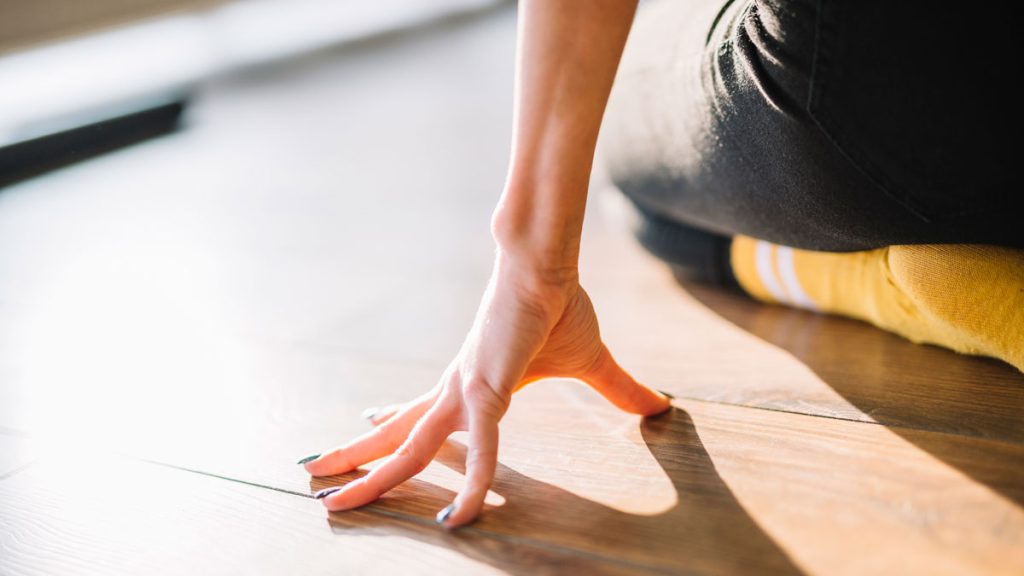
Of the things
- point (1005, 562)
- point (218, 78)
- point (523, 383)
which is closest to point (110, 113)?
point (218, 78)

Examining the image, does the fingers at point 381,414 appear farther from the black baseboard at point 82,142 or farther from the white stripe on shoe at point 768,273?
the black baseboard at point 82,142

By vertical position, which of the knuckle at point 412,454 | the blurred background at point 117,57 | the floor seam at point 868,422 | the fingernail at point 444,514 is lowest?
the floor seam at point 868,422

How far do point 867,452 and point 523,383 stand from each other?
27 centimetres

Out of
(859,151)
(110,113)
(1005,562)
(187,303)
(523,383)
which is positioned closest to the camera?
(1005,562)

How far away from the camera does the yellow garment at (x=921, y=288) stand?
28.0 inches

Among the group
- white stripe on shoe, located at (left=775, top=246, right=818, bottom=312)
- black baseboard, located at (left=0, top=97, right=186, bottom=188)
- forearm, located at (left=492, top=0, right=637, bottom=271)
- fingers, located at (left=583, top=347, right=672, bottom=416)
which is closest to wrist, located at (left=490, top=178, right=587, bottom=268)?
forearm, located at (left=492, top=0, right=637, bottom=271)

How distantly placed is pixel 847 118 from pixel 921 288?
214 millimetres

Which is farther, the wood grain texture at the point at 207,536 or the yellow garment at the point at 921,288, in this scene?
the yellow garment at the point at 921,288

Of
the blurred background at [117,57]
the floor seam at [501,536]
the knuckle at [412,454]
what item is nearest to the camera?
the floor seam at [501,536]

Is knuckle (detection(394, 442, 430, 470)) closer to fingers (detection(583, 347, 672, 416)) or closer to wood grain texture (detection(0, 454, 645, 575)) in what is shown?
wood grain texture (detection(0, 454, 645, 575))

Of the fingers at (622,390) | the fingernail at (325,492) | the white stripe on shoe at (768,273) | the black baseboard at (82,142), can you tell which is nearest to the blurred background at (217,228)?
the black baseboard at (82,142)

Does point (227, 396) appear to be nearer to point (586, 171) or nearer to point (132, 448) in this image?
point (132, 448)

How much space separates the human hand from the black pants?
0.64 feet

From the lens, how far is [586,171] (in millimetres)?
618
